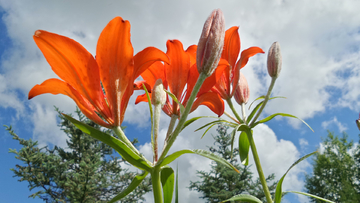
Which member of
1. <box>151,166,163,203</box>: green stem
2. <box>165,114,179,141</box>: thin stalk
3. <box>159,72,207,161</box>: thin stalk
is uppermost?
<box>165,114,179,141</box>: thin stalk

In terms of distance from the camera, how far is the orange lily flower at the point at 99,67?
0.44 m

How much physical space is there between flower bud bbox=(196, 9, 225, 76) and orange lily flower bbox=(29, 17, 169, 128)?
0.29ft

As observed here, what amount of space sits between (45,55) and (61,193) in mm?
11726

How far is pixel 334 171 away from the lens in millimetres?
18328

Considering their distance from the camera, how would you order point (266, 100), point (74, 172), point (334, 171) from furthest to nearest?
point (334, 171), point (74, 172), point (266, 100)

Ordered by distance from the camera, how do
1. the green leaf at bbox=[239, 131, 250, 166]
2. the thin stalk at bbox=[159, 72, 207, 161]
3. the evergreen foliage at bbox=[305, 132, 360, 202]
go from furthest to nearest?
the evergreen foliage at bbox=[305, 132, 360, 202] < the green leaf at bbox=[239, 131, 250, 166] < the thin stalk at bbox=[159, 72, 207, 161]

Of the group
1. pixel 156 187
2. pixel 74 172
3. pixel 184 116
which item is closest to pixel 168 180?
pixel 156 187

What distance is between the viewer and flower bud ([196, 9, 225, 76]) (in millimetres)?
385

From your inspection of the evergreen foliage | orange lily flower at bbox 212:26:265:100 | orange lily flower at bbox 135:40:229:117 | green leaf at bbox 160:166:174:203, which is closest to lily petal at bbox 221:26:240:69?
orange lily flower at bbox 212:26:265:100

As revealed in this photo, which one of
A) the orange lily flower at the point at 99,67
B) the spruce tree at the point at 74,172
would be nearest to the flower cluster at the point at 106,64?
the orange lily flower at the point at 99,67

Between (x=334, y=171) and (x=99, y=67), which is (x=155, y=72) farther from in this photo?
(x=334, y=171)

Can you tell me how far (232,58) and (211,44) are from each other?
27 cm

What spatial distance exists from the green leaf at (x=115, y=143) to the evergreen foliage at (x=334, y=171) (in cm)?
2007

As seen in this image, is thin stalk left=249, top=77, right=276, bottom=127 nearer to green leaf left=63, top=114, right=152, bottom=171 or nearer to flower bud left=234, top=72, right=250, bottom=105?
flower bud left=234, top=72, right=250, bottom=105
